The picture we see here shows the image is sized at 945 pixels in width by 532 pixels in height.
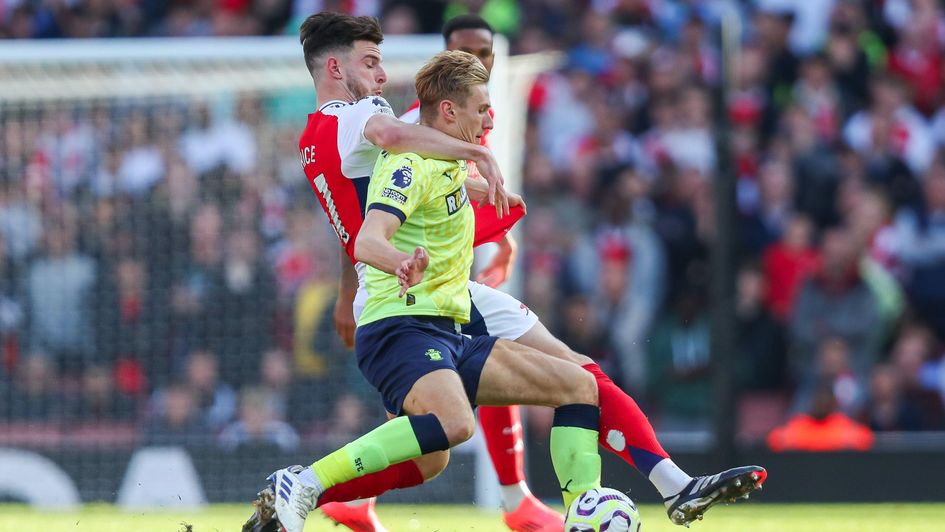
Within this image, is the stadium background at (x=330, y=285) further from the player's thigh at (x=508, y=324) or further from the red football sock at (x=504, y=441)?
the player's thigh at (x=508, y=324)

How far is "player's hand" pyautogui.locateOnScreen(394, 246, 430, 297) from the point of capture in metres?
4.59

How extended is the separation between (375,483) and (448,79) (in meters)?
1.41

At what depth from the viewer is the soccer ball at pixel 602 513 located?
487 centimetres

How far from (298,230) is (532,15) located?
156 inches

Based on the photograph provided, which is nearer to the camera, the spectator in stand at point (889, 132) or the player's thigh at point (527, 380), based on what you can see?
the player's thigh at point (527, 380)

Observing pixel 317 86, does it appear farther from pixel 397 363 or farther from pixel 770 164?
pixel 770 164

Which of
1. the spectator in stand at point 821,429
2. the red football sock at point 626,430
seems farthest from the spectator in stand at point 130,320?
the red football sock at point 626,430

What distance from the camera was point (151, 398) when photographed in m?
10.4

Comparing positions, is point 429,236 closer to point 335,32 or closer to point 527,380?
point 527,380

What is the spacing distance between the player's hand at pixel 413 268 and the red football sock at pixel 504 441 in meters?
1.69

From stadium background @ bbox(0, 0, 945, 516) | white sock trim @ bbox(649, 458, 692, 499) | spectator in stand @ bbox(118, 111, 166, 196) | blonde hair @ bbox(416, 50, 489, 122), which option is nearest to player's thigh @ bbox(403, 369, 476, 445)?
white sock trim @ bbox(649, 458, 692, 499)

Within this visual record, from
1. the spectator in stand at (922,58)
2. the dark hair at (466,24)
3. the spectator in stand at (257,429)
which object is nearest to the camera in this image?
the dark hair at (466,24)

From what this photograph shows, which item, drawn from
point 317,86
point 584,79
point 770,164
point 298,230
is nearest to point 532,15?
point 584,79

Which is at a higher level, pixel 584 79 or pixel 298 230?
pixel 584 79
